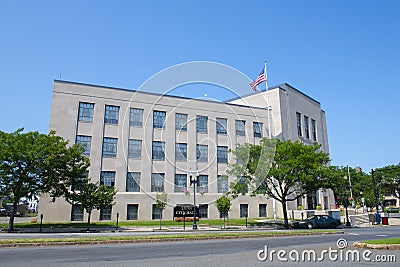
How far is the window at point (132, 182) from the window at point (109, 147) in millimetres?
3040

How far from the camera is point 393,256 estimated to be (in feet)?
32.9

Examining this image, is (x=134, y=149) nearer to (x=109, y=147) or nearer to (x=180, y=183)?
(x=109, y=147)

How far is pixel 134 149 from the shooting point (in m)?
41.1

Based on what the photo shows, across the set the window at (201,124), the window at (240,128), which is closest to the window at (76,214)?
the window at (201,124)

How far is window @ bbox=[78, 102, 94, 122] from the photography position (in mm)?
39438

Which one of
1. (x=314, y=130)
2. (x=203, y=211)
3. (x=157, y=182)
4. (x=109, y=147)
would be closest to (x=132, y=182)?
(x=157, y=182)

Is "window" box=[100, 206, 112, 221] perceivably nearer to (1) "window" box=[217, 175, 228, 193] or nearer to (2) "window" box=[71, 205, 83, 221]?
(2) "window" box=[71, 205, 83, 221]

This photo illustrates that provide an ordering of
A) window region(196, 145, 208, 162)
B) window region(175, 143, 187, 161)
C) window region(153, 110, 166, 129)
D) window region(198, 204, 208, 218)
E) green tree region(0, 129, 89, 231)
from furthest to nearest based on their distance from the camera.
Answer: window region(196, 145, 208, 162), window region(175, 143, 187, 161), window region(153, 110, 166, 129), window region(198, 204, 208, 218), green tree region(0, 129, 89, 231)

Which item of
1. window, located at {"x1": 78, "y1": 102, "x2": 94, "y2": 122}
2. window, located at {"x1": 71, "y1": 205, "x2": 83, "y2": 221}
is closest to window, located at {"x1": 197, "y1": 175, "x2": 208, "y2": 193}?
window, located at {"x1": 71, "y1": 205, "x2": 83, "y2": 221}

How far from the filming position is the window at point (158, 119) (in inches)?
1701

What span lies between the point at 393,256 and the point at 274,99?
1748 inches

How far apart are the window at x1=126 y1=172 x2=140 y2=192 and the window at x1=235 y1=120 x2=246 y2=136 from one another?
53.8 feet

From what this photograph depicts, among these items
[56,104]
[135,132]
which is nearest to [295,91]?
[135,132]

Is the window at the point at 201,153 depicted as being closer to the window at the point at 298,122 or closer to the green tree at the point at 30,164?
the window at the point at 298,122
